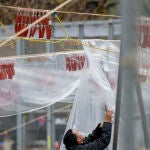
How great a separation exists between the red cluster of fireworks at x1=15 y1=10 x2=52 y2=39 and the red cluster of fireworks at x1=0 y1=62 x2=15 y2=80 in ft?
2.72

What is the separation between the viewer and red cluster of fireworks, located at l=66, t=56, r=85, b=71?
8.47m

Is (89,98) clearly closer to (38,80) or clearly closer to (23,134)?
(38,80)

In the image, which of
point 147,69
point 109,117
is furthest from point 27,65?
point 147,69

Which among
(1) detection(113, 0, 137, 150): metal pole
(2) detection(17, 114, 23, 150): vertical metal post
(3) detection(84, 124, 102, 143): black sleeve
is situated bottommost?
(2) detection(17, 114, 23, 150): vertical metal post

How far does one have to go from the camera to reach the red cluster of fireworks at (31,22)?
7.73 metres

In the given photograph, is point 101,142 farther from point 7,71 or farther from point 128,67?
point 128,67

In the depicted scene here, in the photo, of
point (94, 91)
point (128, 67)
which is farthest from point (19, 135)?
point (128, 67)

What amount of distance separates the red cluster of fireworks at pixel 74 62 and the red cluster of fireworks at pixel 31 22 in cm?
79

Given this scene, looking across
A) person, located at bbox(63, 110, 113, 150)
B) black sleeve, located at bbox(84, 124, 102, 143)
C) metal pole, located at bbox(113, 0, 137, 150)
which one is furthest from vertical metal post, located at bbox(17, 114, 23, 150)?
metal pole, located at bbox(113, 0, 137, 150)

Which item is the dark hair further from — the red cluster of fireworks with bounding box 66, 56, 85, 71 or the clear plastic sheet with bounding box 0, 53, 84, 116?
the clear plastic sheet with bounding box 0, 53, 84, 116

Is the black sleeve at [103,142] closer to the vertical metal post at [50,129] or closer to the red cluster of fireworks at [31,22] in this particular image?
the red cluster of fireworks at [31,22]

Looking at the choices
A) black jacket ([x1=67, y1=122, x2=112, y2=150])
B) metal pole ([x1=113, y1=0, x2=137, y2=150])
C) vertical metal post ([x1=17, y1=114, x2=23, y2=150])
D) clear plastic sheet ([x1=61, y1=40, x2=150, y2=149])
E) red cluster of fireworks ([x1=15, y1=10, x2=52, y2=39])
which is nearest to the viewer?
metal pole ([x1=113, y1=0, x2=137, y2=150])

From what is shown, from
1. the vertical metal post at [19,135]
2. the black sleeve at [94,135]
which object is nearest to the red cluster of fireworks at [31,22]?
the black sleeve at [94,135]

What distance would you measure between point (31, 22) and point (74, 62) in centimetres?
110
